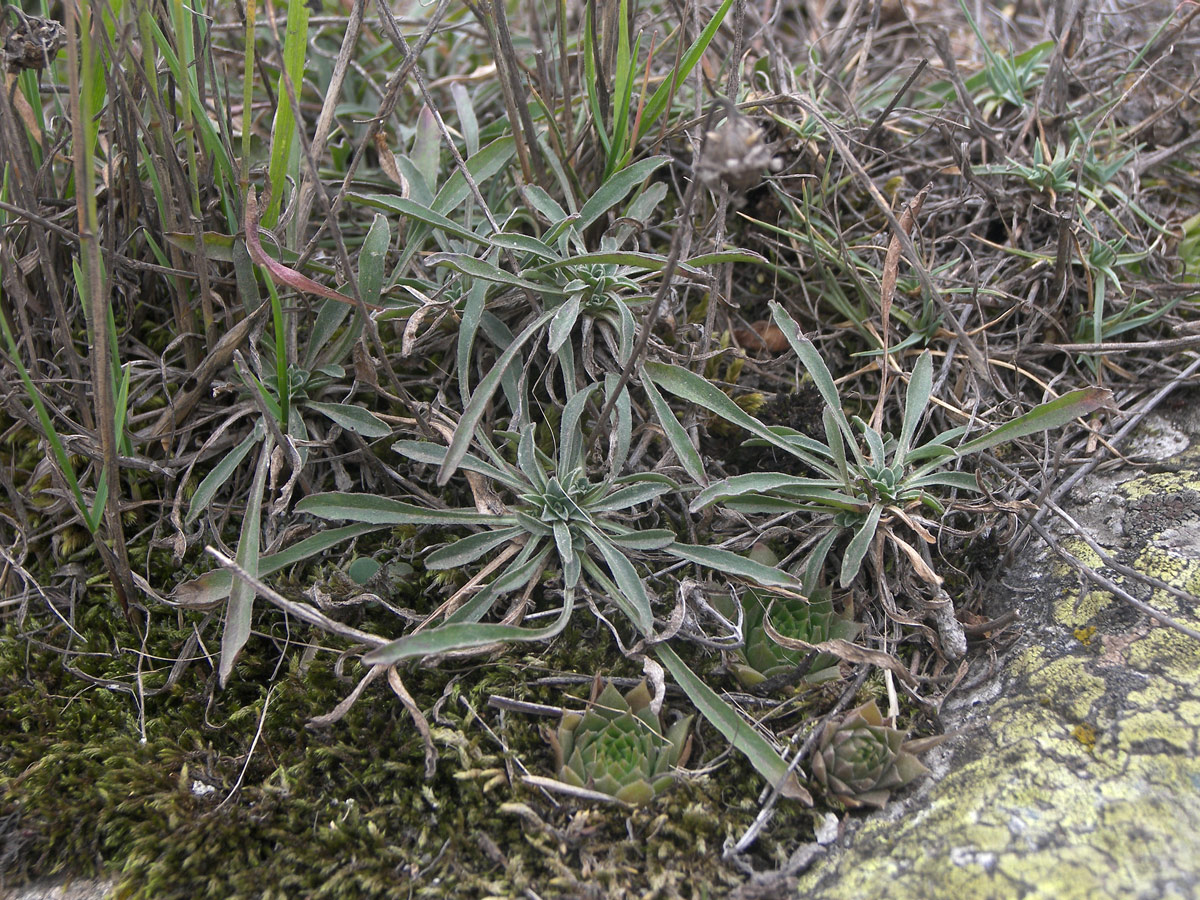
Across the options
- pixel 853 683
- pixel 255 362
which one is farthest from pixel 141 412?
pixel 853 683

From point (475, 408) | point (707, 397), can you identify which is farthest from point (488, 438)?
point (707, 397)

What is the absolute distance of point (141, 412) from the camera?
207 cm

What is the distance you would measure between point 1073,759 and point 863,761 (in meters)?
0.39

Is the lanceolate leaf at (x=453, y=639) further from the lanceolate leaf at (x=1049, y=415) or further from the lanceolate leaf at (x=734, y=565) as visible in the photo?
the lanceolate leaf at (x=1049, y=415)

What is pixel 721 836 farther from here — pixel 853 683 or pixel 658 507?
pixel 658 507

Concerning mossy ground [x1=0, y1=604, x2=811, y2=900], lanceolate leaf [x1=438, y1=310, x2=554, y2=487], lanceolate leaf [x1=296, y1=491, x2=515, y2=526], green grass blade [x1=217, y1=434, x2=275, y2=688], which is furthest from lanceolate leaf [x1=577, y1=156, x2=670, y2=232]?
mossy ground [x1=0, y1=604, x2=811, y2=900]

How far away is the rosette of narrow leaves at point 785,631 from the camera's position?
173 cm

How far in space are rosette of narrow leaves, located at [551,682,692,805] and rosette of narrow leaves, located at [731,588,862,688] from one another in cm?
21

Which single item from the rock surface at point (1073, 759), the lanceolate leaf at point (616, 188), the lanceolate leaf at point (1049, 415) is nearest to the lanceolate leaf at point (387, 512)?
the lanceolate leaf at point (616, 188)

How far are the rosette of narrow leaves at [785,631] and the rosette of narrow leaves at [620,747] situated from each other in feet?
0.70

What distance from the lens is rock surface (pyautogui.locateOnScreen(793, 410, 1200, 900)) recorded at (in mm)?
1337

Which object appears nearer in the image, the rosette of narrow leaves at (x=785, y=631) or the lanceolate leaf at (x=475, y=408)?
the lanceolate leaf at (x=475, y=408)

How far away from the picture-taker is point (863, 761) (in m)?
1.56

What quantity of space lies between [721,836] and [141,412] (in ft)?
5.70
